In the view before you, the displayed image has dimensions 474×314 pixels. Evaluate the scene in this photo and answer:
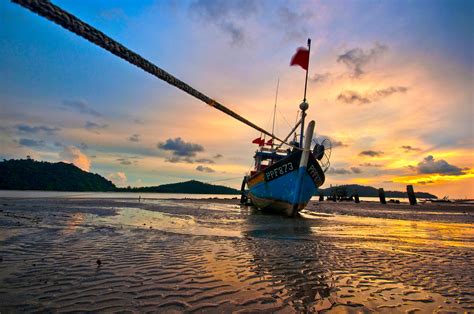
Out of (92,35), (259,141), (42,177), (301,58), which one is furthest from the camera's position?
(42,177)

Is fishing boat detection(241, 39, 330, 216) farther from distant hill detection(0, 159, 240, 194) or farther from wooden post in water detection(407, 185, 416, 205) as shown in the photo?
distant hill detection(0, 159, 240, 194)

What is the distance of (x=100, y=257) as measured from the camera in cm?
602

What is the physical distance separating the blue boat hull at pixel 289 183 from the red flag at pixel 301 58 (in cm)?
629

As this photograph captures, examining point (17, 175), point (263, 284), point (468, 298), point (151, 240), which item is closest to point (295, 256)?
point (263, 284)

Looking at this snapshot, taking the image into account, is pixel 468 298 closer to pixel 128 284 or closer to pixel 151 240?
pixel 128 284

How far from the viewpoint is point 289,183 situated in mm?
19203

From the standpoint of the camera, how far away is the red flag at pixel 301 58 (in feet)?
47.5

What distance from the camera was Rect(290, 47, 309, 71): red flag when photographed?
570 inches

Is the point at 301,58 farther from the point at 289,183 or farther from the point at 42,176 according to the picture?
the point at 42,176

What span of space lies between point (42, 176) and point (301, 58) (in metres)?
117

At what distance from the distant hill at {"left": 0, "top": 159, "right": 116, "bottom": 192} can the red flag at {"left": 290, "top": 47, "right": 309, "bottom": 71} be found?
11444cm

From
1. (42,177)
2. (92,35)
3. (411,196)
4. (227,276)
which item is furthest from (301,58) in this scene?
(42,177)

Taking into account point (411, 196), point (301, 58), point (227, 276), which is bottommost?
point (227, 276)

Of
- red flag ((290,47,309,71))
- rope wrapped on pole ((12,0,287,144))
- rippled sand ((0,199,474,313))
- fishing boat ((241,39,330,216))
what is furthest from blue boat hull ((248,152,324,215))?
rope wrapped on pole ((12,0,287,144))
